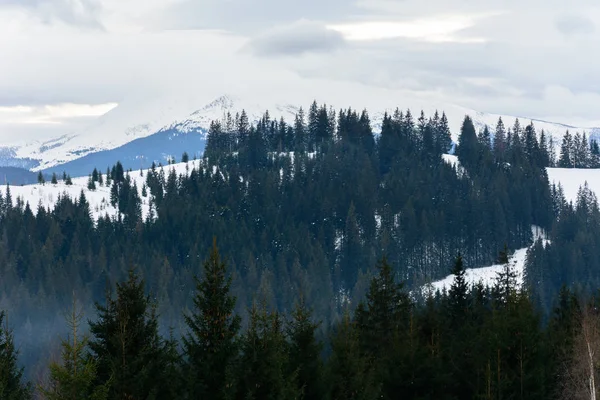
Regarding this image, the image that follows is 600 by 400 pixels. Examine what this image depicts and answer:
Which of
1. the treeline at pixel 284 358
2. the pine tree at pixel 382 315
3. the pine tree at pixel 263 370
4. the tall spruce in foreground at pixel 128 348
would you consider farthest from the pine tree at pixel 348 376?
the pine tree at pixel 382 315

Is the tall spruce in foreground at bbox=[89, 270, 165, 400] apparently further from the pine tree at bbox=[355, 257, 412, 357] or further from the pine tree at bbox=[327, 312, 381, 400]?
A: the pine tree at bbox=[355, 257, 412, 357]

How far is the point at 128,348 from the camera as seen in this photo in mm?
29641

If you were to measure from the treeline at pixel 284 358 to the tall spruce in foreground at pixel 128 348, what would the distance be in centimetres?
4

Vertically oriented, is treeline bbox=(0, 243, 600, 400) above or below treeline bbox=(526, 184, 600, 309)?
above

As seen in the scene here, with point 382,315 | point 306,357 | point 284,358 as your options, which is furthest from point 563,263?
point 284,358

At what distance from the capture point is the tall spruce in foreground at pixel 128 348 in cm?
2855

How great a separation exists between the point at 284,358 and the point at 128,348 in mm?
5394

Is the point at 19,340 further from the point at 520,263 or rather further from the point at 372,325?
the point at 372,325

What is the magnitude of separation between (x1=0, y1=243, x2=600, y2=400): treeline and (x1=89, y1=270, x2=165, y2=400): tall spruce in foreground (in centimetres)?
4

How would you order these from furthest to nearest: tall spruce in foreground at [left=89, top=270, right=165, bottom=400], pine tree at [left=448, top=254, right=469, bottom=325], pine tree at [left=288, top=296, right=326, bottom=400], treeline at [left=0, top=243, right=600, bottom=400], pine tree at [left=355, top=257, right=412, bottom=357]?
pine tree at [left=448, top=254, right=469, bottom=325] → pine tree at [left=355, top=257, right=412, bottom=357] → pine tree at [left=288, top=296, right=326, bottom=400] → treeline at [left=0, top=243, right=600, bottom=400] → tall spruce in foreground at [left=89, top=270, right=165, bottom=400]

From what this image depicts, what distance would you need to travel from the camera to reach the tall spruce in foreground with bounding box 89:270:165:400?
2855cm

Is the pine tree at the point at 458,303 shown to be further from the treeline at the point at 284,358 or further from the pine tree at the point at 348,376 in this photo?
the pine tree at the point at 348,376

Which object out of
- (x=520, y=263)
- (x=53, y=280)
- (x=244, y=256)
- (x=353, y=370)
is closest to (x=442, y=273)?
(x=520, y=263)

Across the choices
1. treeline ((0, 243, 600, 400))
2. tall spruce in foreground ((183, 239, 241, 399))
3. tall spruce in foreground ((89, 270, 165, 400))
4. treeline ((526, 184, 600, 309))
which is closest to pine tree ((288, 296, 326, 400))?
treeline ((0, 243, 600, 400))
